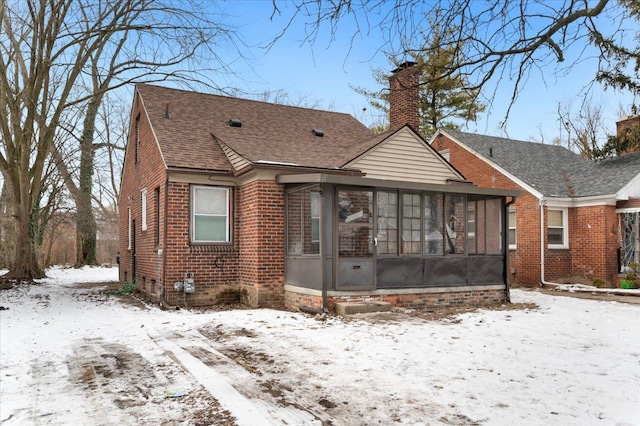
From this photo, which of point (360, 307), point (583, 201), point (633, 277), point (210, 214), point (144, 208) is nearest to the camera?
point (360, 307)

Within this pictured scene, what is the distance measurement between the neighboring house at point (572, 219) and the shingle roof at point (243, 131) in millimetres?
6067

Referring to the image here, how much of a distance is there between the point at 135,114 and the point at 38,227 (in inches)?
476

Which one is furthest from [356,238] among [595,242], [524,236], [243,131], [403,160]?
[595,242]

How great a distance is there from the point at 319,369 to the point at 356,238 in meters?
4.59

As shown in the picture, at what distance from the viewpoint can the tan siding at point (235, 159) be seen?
11.6 metres

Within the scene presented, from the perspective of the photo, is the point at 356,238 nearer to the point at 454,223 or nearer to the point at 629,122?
the point at 454,223

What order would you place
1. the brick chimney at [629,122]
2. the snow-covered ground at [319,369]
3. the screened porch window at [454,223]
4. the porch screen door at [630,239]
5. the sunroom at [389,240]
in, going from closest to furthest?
1. the snow-covered ground at [319,369]
2. the sunroom at [389,240]
3. the screened porch window at [454,223]
4. the porch screen door at [630,239]
5. the brick chimney at [629,122]

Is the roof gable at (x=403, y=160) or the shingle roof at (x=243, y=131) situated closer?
the shingle roof at (x=243, y=131)

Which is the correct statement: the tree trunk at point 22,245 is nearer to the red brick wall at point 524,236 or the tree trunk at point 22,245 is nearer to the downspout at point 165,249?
the downspout at point 165,249

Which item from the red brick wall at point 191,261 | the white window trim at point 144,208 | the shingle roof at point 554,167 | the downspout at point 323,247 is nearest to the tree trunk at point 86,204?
the white window trim at point 144,208

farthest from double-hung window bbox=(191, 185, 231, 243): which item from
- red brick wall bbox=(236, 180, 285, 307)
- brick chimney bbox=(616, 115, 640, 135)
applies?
brick chimney bbox=(616, 115, 640, 135)

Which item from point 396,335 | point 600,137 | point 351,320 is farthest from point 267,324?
point 600,137

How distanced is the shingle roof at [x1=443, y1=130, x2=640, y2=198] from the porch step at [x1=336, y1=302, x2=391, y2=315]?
368 inches

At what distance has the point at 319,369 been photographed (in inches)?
238
